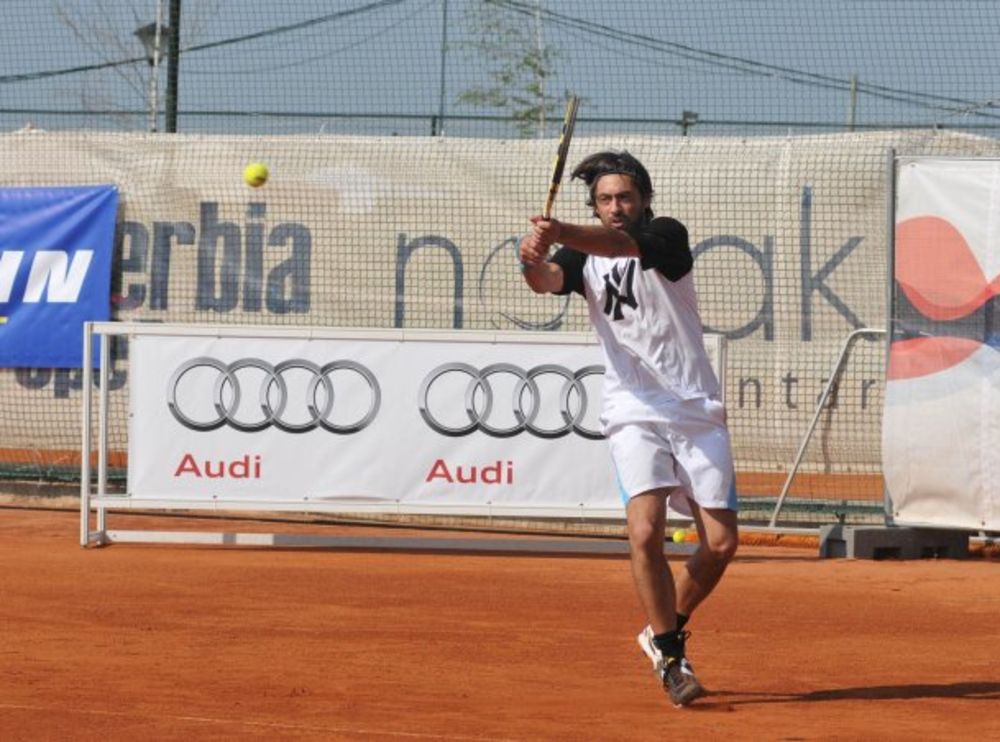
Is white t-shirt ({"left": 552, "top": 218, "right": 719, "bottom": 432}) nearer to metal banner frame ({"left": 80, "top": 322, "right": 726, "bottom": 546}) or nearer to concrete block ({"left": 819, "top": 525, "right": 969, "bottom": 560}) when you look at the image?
metal banner frame ({"left": 80, "top": 322, "right": 726, "bottom": 546})

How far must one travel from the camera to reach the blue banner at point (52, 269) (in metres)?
15.0

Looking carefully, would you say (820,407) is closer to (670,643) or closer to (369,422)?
(369,422)

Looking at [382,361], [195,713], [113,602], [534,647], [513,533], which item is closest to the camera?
[195,713]

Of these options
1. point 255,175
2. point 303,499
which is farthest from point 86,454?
point 255,175

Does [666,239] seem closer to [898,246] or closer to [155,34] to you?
[898,246]

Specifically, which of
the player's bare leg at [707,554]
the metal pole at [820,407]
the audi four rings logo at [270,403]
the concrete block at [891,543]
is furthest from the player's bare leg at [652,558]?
the metal pole at [820,407]

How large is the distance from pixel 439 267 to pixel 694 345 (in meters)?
8.22

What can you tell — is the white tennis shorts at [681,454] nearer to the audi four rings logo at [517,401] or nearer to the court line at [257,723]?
the court line at [257,723]

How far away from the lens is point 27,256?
1534cm

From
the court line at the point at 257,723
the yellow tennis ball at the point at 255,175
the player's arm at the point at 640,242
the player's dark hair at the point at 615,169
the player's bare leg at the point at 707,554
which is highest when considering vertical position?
the yellow tennis ball at the point at 255,175

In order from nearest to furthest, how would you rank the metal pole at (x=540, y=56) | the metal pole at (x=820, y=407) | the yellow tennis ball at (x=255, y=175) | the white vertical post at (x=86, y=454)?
the white vertical post at (x=86, y=454) → the metal pole at (x=820, y=407) → the yellow tennis ball at (x=255, y=175) → the metal pole at (x=540, y=56)

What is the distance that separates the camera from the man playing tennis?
6.41 metres

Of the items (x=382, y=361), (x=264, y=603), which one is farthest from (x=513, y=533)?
(x=264, y=603)

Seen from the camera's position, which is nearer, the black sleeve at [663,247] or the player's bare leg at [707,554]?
the black sleeve at [663,247]
